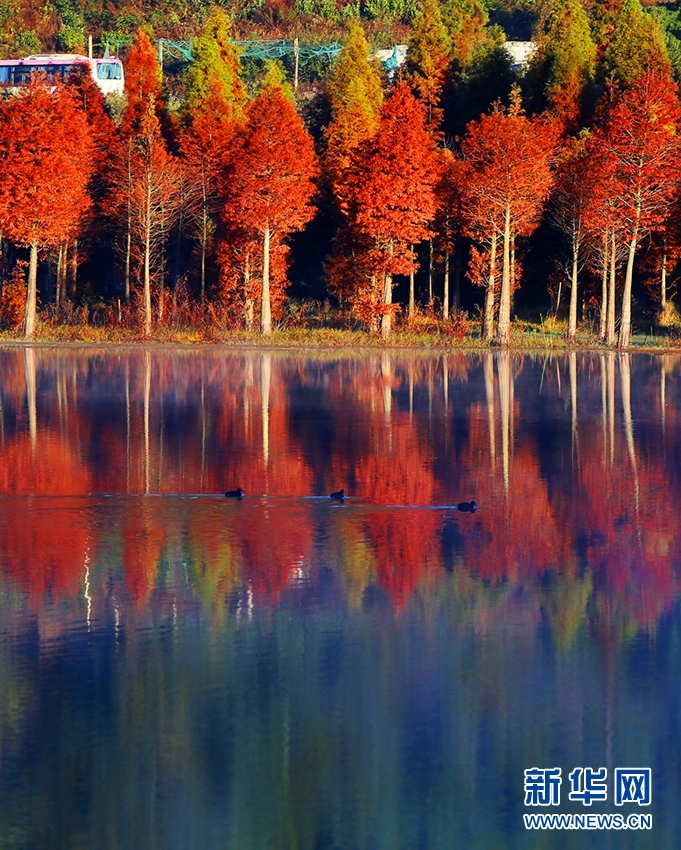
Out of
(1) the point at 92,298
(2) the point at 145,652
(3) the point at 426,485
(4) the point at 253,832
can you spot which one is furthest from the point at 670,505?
(1) the point at 92,298

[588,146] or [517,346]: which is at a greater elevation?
[588,146]

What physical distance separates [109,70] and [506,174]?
43863 mm

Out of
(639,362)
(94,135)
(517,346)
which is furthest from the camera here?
(94,135)

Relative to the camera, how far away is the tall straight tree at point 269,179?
4303 cm

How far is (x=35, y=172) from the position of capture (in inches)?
1651

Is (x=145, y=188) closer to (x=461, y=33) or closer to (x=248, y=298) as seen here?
(x=248, y=298)

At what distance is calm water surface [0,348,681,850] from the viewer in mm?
6688

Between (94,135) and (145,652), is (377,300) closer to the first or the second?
(94,135)

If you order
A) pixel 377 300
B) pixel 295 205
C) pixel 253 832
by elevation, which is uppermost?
pixel 295 205

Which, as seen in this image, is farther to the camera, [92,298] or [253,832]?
[92,298]

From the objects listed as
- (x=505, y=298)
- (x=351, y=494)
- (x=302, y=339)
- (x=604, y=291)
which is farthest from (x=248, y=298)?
(x=351, y=494)

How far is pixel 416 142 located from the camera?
139 ft

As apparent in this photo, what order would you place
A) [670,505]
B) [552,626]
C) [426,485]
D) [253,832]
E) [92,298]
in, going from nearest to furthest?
[253,832] < [552,626] < [670,505] < [426,485] < [92,298]

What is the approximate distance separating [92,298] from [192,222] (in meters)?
6.15
